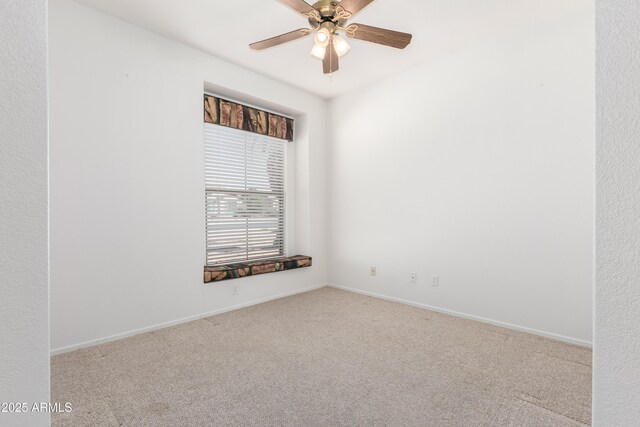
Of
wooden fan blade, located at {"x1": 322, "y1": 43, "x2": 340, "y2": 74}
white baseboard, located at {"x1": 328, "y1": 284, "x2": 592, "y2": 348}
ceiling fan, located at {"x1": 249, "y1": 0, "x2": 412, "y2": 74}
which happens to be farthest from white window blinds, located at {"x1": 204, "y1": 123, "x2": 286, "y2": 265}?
wooden fan blade, located at {"x1": 322, "y1": 43, "x2": 340, "y2": 74}

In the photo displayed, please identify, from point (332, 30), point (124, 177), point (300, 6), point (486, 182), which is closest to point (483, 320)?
point (486, 182)

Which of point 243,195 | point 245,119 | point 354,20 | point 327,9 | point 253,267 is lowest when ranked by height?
point 253,267

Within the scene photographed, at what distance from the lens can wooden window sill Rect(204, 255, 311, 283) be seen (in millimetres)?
3422

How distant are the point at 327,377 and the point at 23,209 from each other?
1.94 metres

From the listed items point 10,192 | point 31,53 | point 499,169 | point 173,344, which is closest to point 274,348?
point 173,344

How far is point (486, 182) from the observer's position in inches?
126

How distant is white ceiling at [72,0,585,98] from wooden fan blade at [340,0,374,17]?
58 centimetres

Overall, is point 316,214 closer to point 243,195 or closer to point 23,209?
point 243,195

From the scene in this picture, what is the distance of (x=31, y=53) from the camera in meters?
0.74

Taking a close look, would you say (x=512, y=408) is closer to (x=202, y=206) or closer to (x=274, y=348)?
(x=274, y=348)

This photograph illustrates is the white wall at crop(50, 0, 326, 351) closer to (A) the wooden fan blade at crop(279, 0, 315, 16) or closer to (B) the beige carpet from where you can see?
(B) the beige carpet

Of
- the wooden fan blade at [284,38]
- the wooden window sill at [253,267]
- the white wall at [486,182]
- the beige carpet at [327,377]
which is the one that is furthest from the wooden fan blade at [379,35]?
the wooden window sill at [253,267]

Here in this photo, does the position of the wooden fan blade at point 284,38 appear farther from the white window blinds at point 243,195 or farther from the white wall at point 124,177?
the white window blinds at point 243,195

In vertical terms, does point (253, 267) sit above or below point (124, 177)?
below
